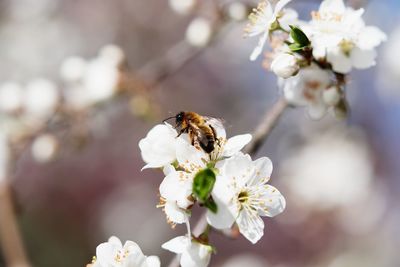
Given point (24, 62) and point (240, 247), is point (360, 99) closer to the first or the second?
point (240, 247)

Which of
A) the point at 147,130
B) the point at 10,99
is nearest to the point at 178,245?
the point at 10,99

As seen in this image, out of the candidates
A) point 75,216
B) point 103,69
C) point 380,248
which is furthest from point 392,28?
point 75,216

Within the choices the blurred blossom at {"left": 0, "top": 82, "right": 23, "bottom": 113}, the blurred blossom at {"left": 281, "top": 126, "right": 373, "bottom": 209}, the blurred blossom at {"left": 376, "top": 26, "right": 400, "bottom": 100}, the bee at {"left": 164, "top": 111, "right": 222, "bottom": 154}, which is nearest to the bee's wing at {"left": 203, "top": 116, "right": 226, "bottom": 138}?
the bee at {"left": 164, "top": 111, "right": 222, "bottom": 154}

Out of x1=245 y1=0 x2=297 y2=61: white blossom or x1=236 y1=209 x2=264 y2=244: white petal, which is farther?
x1=245 y1=0 x2=297 y2=61: white blossom

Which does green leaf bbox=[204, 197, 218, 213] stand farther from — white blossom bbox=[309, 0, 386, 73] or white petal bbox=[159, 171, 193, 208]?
white blossom bbox=[309, 0, 386, 73]

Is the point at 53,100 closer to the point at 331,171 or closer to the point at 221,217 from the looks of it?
the point at 221,217

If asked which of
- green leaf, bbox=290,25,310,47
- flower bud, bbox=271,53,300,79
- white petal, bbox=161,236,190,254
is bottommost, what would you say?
white petal, bbox=161,236,190,254
